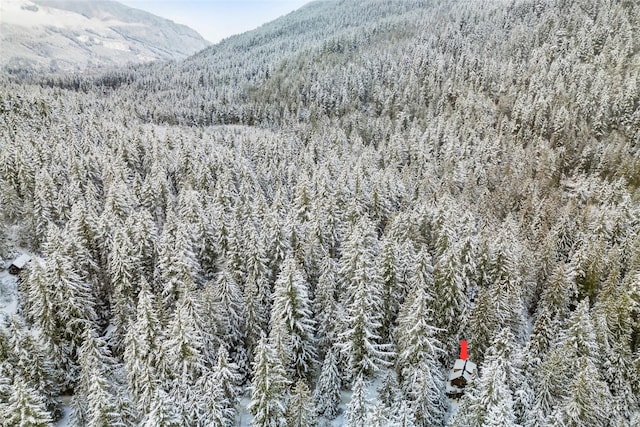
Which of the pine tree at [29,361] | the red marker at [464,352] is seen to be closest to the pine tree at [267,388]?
the red marker at [464,352]

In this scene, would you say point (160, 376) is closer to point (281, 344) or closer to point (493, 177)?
point (281, 344)

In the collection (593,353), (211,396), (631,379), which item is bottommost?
(631,379)

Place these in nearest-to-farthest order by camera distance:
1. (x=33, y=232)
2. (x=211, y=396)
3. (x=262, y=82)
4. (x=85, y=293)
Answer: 1. (x=211, y=396)
2. (x=85, y=293)
3. (x=33, y=232)
4. (x=262, y=82)

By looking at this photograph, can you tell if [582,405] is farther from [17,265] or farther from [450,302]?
[17,265]

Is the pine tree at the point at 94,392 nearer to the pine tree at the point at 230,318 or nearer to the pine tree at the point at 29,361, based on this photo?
the pine tree at the point at 29,361

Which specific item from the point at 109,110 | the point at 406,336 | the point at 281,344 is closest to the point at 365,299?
the point at 406,336
